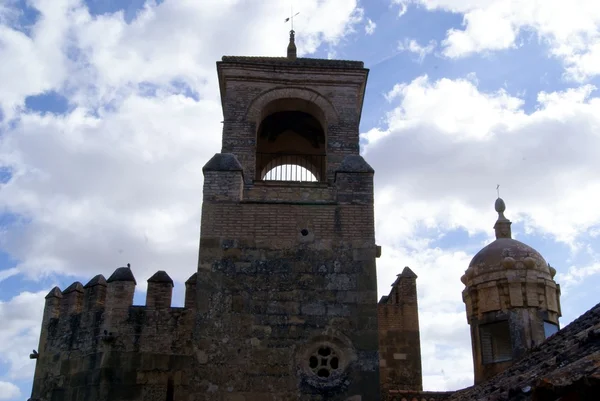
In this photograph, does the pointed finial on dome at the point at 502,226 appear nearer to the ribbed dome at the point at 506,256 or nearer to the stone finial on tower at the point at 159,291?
the ribbed dome at the point at 506,256

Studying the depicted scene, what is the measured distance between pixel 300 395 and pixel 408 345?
4029 mm

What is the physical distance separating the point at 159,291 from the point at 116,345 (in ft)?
3.48

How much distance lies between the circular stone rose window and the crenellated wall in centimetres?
232

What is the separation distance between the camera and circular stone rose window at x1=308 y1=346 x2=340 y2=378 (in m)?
8.59

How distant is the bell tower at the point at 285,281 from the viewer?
8.52 metres

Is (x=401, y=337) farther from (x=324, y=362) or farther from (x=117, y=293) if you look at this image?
(x=117, y=293)

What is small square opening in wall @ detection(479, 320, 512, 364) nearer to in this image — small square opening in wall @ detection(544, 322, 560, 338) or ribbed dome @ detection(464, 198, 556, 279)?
small square opening in wall @ detection(544, 322, 560, 338)

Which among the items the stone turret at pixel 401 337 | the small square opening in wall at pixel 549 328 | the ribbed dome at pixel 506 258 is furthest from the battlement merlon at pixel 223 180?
the small square opening in wall at pixel 549 328

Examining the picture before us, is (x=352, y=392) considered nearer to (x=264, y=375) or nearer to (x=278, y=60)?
(x=264, y=375)

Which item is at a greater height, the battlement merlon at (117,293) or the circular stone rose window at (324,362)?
the battlement merlon at (117,293)

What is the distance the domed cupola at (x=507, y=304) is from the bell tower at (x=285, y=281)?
14.5 ft

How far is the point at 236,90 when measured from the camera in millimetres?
10867

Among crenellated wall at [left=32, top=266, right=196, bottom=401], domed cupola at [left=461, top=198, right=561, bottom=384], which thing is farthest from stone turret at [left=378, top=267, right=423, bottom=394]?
crenellated wall at [left=32, top=266, right=196, bottom=401]

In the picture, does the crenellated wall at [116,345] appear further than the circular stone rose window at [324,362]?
Yes
